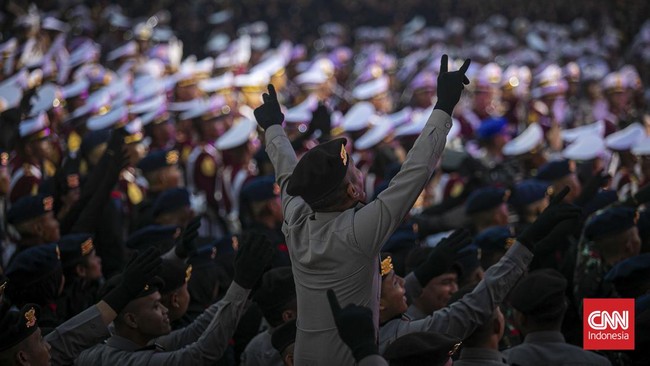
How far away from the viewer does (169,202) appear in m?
7.09

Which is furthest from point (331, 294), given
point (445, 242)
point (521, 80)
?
point (521, 80)

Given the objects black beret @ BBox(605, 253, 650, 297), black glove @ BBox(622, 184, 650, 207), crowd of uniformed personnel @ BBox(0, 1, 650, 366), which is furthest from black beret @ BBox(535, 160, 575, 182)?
black beret @ BBox(605, 253, 650, 297)

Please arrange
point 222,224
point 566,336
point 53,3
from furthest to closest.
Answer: point 53,3 < point 222,224 < point 566,336

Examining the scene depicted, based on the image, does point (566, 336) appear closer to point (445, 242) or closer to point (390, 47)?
point (445, 242)

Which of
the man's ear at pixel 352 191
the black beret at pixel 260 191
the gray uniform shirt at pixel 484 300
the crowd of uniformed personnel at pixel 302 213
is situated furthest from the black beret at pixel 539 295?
the black beret at pixel 260 191

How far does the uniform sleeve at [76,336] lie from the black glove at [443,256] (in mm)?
1574

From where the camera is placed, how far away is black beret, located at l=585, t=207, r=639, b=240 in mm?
5664

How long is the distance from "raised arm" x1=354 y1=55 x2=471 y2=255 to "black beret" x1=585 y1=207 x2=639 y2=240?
95.2 inches

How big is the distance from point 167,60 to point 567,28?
10.8 m

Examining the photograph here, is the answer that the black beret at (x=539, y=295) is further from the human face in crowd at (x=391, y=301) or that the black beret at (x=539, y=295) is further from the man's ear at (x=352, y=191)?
the man's ear at (x=352, y=191)

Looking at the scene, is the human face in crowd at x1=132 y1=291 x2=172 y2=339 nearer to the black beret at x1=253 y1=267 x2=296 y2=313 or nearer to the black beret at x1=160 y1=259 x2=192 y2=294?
the black beret at x1=160 y1=259 x2=192 y2=294

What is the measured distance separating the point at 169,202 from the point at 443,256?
296cm

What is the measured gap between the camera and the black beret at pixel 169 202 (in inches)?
279

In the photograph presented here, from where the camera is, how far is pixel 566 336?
5805 mm
